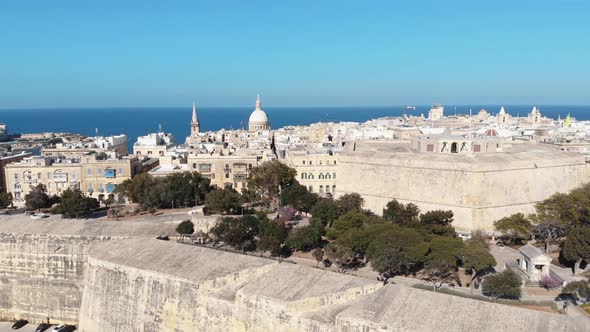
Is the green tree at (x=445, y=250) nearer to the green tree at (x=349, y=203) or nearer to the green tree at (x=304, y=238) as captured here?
the green tree at (x=304, y=238)

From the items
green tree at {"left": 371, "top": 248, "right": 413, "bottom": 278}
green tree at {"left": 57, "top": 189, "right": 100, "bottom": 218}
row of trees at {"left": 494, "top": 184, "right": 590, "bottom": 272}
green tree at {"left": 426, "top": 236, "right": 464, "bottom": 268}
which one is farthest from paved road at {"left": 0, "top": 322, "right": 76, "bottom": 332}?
row of trees at {"left": 494, "top": 184, "right": 590, "bottom": 272}

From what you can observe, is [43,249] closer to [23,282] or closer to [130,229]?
[23,282]

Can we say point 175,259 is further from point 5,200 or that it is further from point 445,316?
point 5,200

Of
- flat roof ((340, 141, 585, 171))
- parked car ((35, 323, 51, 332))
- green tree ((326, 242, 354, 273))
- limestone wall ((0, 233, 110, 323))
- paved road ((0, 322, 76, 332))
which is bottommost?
paved road ((0, 322, 76, 332))

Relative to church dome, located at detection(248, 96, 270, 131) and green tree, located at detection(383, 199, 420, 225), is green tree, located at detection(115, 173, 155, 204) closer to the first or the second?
green tree, located at detection(383, 199, 420, 225)

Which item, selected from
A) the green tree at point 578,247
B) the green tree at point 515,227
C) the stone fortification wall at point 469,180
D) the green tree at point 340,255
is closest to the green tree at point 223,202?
the green tree at point 340,255
